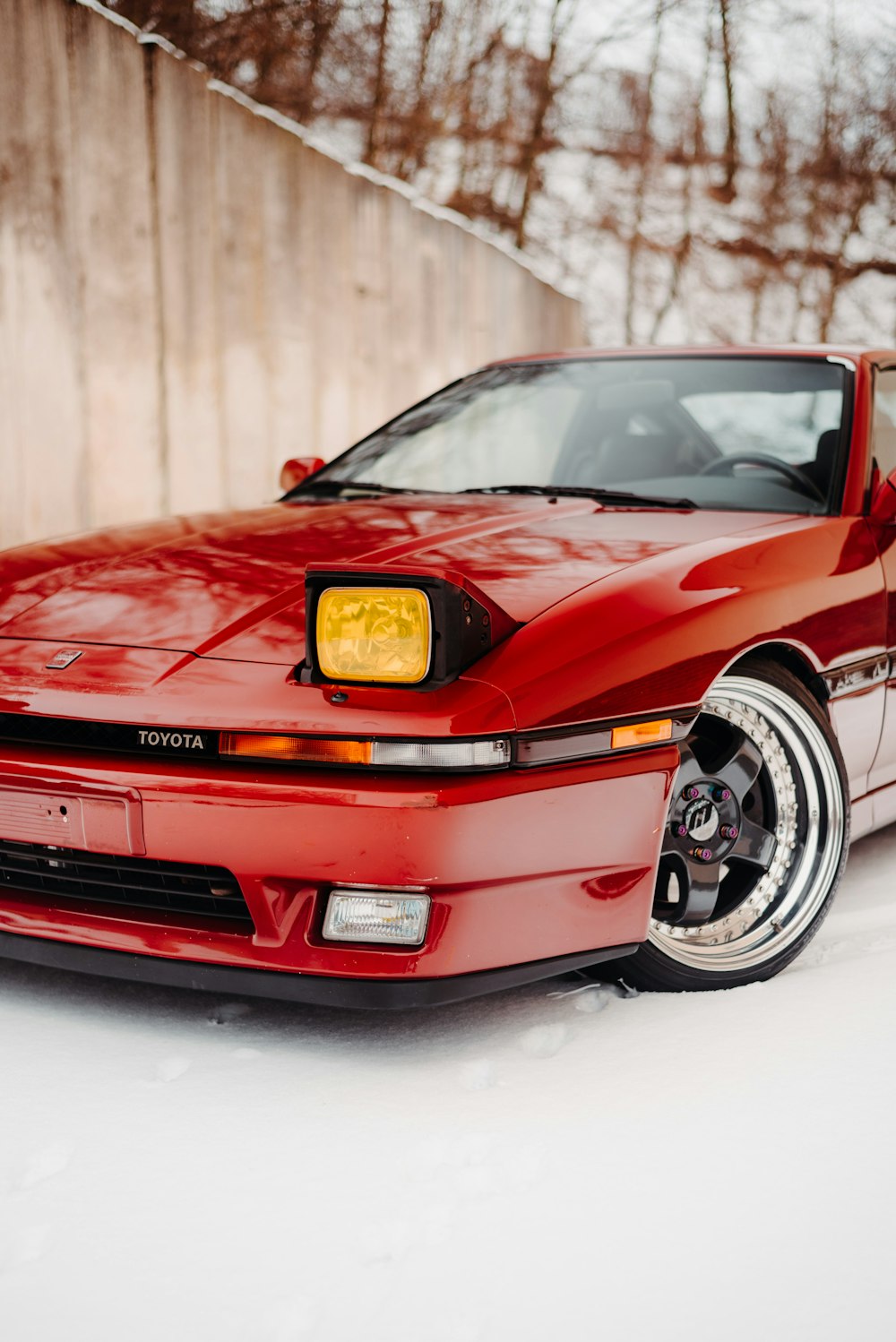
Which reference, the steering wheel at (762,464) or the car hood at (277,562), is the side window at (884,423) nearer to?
the steering wheel at (762,464)

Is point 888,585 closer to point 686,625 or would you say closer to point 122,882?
point 686,625

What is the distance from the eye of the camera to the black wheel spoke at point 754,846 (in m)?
2.74

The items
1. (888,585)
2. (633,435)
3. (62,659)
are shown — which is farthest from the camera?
(633,435)

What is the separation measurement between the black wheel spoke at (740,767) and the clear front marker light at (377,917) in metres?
0.76

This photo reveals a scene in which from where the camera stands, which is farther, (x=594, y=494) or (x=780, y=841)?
(x=594, y=494)

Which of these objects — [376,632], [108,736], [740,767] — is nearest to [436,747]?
[376,632]

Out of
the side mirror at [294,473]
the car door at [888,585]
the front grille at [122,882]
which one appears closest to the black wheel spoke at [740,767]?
the car door at [888,585]

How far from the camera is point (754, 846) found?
2.76 metres

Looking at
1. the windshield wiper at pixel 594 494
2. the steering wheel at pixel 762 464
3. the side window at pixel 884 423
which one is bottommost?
the windshield wiper at pixel 594 494

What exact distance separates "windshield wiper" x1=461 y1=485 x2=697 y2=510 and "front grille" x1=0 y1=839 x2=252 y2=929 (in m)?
1.41

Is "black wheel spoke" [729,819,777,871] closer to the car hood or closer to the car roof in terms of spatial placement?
the car hood

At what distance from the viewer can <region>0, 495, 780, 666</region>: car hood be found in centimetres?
247

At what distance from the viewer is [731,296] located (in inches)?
665

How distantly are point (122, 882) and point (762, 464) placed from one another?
189cm
